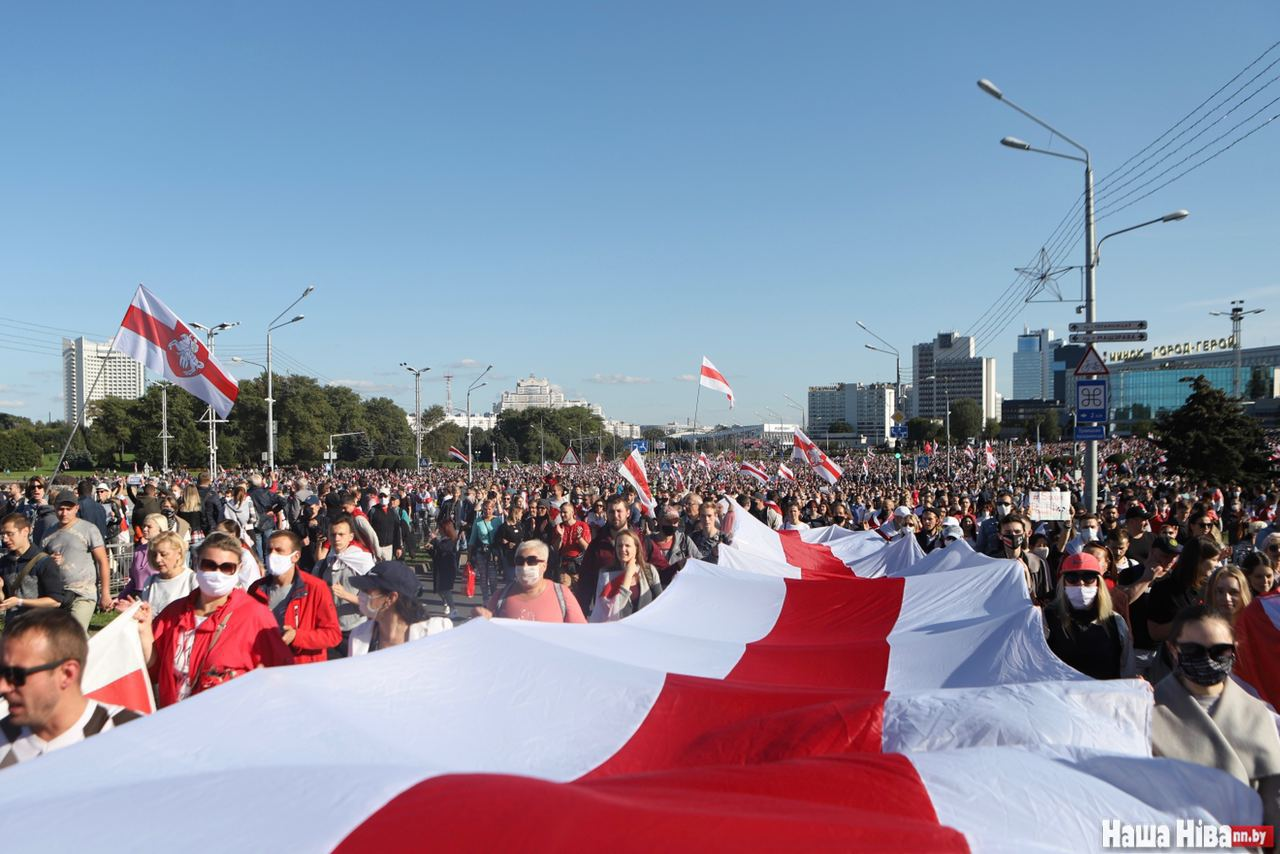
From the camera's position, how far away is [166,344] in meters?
12.7

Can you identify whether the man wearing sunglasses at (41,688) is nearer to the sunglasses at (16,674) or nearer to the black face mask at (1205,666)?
the sunglasses at (16,674)

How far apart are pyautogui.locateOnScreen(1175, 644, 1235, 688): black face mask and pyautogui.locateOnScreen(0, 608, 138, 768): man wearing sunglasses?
13.0 feet

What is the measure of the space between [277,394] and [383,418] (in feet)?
79.5

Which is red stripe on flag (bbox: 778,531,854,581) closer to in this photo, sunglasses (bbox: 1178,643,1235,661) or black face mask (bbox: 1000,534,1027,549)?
black face mask (bbox: 1000,534,1027,549)

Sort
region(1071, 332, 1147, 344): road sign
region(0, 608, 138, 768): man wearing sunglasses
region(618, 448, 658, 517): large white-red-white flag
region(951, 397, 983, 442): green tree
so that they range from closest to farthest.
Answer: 1. region(0, 608, 138, 768): man wearing sunglasses
2. region(1071, 332, 1147, 344): road sign
3. region(618, 448, 658, 517): large white-red-white flag
4. region(951, 397, 983, 442): green tree

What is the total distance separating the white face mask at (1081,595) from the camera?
491 centimetres

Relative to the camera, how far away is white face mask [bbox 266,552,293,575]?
18.1 feet

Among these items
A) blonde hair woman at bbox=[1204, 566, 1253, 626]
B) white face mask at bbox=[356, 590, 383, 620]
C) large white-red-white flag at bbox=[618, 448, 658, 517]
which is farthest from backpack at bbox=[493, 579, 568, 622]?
large white-red-white flag at bbox=[618, 448, 658, 517]

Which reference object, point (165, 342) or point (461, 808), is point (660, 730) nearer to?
point (461, 808)

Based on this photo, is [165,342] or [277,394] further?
[277,394]

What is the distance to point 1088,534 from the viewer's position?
1023cm

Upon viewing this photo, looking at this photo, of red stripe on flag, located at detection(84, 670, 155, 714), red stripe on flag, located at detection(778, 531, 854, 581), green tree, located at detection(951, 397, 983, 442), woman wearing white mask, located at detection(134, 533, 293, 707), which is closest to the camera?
red stripe on flag, located at detection(84, 670, 155, 714)

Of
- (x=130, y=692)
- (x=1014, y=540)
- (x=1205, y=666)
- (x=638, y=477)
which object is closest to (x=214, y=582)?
(x=130, y=692)

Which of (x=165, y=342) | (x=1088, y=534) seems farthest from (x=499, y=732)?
(x=165, y=342)
